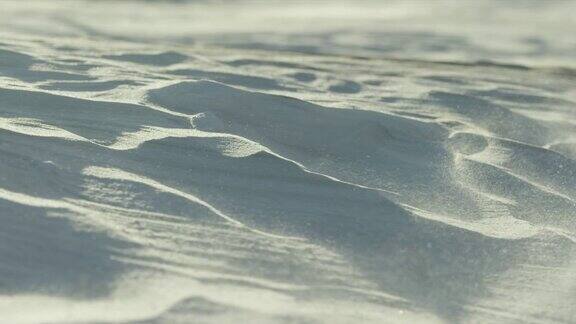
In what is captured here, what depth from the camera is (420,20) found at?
493cm

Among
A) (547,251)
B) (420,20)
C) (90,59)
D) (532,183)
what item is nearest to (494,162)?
(532,183)

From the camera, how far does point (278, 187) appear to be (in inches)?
83.9

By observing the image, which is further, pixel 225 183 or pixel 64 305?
pixel 225 183

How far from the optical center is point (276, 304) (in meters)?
1.64

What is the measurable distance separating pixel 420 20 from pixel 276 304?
3549 mm

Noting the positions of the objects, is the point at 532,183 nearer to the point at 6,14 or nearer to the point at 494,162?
the point at 494,162

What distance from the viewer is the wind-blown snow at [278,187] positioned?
169cm

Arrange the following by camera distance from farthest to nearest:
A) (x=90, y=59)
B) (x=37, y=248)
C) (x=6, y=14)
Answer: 1. (x=6, y=14)
2. (x=90, y=59)
3. (x=37, y=248)

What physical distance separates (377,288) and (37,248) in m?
0.69

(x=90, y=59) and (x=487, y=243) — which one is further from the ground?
(x=90, y=59)

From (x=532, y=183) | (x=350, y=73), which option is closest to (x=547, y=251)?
(x=532, y=183)

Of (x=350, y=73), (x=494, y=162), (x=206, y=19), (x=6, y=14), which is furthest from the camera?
(x=206, y=19)

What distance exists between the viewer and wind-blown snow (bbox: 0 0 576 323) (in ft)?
5.54

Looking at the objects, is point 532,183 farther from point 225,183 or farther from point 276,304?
point 276,304
